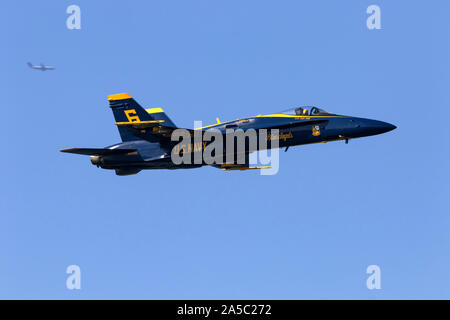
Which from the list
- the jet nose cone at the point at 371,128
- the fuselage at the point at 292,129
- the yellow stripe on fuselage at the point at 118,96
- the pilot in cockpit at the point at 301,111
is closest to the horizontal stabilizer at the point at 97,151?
the fuselage at the point at 292,129

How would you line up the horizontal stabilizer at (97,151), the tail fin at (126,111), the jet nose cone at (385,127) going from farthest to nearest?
the tail fin at (126,111)
the horizontal stabilizer at (97,151)
the jet nose cone at (385,127)

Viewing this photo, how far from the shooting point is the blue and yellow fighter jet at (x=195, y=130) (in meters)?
36.1

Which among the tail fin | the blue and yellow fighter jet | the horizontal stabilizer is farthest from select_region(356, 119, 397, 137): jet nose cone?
the horizontal stabilizer

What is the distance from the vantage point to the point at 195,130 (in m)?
36.1

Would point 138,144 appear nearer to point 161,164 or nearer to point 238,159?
point 161,164

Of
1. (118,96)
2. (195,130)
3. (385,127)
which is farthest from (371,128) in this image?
(118,96)

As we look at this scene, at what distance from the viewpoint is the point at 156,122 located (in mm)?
35281

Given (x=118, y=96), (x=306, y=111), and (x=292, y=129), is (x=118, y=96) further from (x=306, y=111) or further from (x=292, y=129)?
(x=306, y=111)

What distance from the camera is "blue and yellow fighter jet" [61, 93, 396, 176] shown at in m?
36.1

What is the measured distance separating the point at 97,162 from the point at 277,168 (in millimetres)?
8879

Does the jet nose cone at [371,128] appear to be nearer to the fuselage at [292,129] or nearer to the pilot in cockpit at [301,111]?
the fuselage at [292,129]
